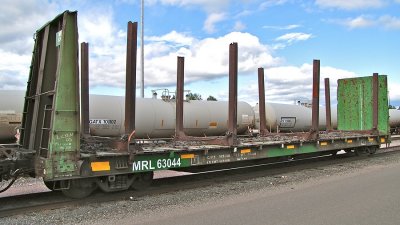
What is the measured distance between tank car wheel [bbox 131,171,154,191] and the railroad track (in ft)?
0.43

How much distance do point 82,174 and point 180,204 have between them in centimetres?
192

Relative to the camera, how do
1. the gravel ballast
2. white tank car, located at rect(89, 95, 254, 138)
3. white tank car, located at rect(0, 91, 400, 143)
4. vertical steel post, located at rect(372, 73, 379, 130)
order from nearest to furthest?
the gravel ballast → white tank car, located at rect(0, 91, 400, 143) → white tank car, located at rect(89, 95, 254, 138) → vertical steel post, located at rect(372, 73, 379, 130)

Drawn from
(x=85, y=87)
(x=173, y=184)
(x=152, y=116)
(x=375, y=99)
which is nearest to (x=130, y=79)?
(x=85, y=87)

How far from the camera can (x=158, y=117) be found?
15.0m

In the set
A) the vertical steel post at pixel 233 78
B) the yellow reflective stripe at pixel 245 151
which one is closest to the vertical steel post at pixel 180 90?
the vertical steel post at pixel 233 78

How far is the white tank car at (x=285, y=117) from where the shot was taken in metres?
20.0

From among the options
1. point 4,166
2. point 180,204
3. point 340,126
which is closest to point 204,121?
point 340,126

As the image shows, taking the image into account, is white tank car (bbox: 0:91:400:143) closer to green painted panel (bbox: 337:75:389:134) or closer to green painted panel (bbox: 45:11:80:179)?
green painted panel (bbox: 337:75:389:134)

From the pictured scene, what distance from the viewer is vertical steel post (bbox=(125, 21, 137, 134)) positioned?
8.02 metres

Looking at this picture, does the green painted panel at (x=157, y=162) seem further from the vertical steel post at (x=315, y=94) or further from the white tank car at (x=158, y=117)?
the vertical steel post at (x=315, y=94)

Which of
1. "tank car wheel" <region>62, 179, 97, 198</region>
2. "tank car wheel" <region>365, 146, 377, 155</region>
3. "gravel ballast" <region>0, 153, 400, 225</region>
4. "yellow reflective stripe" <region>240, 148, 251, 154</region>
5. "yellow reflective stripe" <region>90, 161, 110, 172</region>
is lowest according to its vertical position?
"gravel ballast" <region>0, 153, 400, 225</region>

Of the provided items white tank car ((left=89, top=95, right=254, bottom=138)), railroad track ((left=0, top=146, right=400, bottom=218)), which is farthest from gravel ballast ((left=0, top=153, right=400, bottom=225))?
white tank car ((left=89, top=95, right=254, bottom=138))

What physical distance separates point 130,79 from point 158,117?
22.9 ft

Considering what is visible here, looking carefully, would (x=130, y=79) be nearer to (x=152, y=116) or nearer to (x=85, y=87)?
(x=85, y=87)
